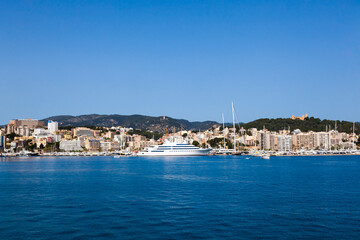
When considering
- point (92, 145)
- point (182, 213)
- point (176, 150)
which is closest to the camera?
point (182, 213)

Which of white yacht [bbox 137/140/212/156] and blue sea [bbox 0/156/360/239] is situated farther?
white yacht [bbox 137/140/212/156]

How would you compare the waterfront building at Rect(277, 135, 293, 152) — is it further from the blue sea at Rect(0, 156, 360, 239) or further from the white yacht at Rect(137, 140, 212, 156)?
the blue sea at Rect(0, 156, 360, 239)

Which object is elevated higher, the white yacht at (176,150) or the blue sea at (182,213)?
the white yacht at (176,150)

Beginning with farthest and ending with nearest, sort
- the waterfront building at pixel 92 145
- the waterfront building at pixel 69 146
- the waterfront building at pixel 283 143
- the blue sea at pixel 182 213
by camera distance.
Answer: the waterfront building at pixel 92 145, the waterfront building at pixel 69 146, the waterfront building at pixel 283 143, the blue sea at pixel 182 213

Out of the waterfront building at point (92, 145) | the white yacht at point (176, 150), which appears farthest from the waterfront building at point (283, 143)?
the waterfront building at point (92, 145)

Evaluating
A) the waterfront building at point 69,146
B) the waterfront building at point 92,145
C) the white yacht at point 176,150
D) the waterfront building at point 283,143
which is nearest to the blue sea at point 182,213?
the white yacht at point 176,150

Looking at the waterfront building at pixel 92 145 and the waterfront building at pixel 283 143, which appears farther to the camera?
the waterfront building at pixel 92 145

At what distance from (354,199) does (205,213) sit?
9934 mm

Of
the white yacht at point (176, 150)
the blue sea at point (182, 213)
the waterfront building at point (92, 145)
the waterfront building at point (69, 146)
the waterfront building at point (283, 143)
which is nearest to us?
the blue sea at point (182, 213)

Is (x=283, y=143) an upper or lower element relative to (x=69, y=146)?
upper

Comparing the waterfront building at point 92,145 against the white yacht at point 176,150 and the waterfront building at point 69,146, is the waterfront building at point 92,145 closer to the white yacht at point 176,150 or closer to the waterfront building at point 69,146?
the waterfront building at point 69,146

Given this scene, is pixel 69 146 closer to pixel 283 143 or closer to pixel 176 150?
pixel 176 150

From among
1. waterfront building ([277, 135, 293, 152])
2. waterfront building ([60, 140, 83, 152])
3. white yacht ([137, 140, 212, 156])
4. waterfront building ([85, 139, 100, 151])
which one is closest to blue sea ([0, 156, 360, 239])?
white yacht ([137, 140, 212, 156])

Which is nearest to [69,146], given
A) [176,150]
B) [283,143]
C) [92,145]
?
[92,145]
